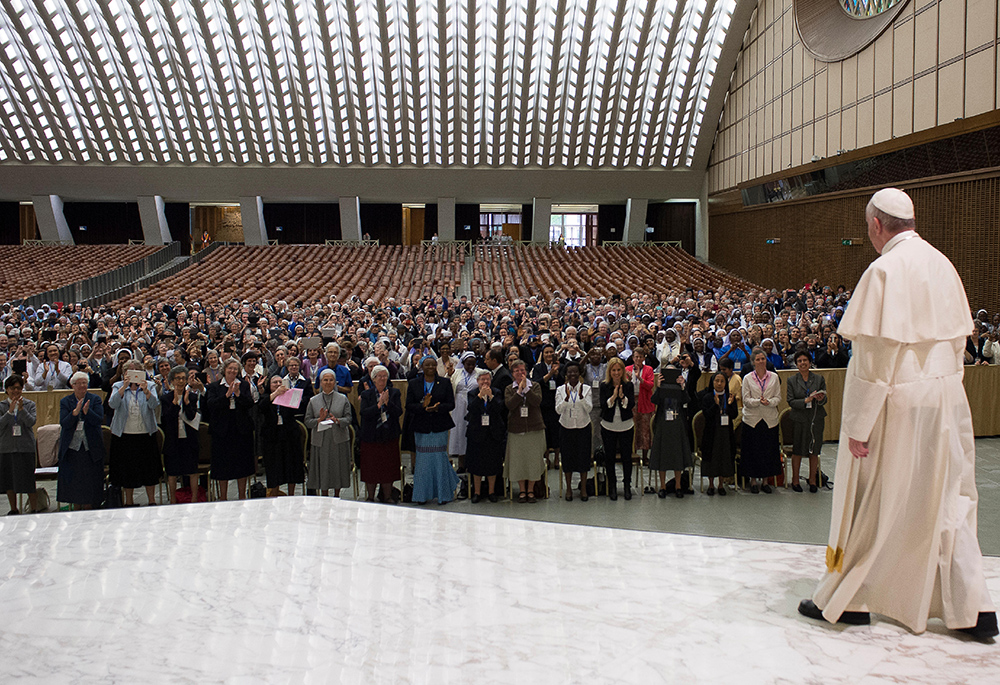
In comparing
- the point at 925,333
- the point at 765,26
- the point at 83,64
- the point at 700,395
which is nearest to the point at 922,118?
the point at 765,26

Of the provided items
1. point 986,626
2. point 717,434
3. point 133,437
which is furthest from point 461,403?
point 986,626

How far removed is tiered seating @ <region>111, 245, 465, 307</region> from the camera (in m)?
22.8

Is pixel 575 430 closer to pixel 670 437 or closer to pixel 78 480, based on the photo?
pixel 670 437

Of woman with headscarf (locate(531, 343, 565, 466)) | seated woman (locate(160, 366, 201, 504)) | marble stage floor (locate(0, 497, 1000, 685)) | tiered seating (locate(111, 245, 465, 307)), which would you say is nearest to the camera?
marble stage floor (locate(0, 497, 1000, 685))

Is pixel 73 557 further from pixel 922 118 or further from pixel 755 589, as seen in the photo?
pixel 922 118

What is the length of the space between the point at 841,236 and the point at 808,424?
1426 centimetres

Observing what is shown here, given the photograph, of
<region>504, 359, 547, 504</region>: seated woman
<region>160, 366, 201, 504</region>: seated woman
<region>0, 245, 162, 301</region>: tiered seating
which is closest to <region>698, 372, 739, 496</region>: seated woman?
<region>504, 359, 547, 504</region>: seated woman

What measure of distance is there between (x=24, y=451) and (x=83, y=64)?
2235 cm

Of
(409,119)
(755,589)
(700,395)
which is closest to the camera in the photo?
(755,589)

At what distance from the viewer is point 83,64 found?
23.8 meters

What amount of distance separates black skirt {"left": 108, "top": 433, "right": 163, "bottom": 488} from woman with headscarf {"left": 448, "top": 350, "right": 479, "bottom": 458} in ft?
9.35

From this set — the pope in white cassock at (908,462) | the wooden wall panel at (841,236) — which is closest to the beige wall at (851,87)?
the wooden wall panel at (841,236)

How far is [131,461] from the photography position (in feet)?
21.6

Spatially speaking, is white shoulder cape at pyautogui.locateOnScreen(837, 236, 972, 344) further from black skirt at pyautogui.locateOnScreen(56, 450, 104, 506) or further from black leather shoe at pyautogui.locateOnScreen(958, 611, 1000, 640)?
black skirt at pyautogui.locateOnScreen(56, 450, 104, 506)
